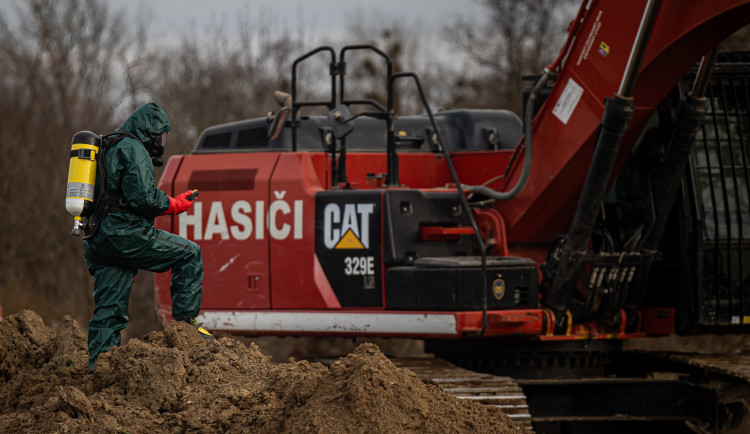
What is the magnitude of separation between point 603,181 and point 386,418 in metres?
3.01

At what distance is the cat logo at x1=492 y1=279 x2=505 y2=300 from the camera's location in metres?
7.34

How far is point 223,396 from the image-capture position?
523 cm

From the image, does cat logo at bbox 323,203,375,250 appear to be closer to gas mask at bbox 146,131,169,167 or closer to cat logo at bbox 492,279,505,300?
cat logo at bbox 492,279,505,300

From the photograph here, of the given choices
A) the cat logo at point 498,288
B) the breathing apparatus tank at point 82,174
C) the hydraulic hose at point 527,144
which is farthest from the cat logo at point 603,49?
the breathing apparatus tank at point 82,174

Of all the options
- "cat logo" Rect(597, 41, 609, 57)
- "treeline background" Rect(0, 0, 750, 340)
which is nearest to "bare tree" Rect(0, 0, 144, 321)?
"treeline background" Rect(0, 0, 750, 340)

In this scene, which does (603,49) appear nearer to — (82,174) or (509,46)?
(82,174)

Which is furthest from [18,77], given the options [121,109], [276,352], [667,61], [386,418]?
[386,418]

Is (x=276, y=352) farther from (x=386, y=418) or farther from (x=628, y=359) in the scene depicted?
(x=386, y=418)

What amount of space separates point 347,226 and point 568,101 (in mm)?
1735

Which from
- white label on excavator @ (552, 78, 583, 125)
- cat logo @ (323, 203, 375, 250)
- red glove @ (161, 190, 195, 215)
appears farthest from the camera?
cat logo @ (323, 203, 375, 250)

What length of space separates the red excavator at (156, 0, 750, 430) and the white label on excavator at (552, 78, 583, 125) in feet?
0.04

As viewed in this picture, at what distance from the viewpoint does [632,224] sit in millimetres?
7875

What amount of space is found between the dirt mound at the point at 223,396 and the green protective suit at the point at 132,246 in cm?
25

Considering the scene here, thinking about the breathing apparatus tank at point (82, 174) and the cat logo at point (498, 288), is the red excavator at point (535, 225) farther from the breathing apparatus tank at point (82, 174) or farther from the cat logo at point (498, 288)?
the breathing apparatus tank at point (82, 174)
